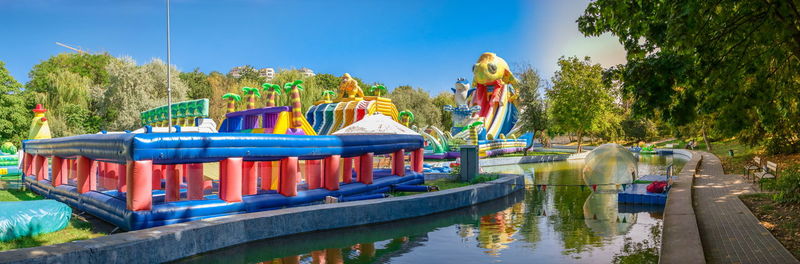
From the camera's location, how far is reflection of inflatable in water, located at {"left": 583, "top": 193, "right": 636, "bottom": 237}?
11.5 meters

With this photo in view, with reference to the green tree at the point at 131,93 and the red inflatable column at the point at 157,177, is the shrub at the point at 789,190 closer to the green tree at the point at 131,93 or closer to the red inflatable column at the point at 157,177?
the red inflatable column at the point at 157,177

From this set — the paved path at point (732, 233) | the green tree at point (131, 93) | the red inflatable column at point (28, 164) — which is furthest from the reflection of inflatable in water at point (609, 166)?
the green tree at point (131, 93)

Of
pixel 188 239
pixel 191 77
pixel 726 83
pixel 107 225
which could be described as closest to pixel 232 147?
pixel 188 239

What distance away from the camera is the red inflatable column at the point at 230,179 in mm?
11000

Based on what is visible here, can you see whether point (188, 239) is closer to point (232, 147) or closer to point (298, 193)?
point (232, 147)

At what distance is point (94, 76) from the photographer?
5747cm

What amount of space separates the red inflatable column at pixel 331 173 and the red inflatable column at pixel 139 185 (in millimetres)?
4641

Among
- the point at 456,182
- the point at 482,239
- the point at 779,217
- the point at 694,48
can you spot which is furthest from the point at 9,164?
the point at 779,217

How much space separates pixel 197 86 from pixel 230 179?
49745mm

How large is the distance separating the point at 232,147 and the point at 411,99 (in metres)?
64.4

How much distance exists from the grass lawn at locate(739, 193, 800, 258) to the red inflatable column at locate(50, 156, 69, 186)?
55.6 ft

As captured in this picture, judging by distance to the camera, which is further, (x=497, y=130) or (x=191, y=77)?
(x=191, y=77)

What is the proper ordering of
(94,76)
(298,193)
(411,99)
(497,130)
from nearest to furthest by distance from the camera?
(298,193), (497,130), (94,76), (411,99)

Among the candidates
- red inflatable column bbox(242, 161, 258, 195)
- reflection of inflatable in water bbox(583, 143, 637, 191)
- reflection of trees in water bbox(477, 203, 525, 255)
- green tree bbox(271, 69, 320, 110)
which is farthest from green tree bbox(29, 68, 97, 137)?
reflection of inflatable in water bbox(583, 143, 637, 191)
